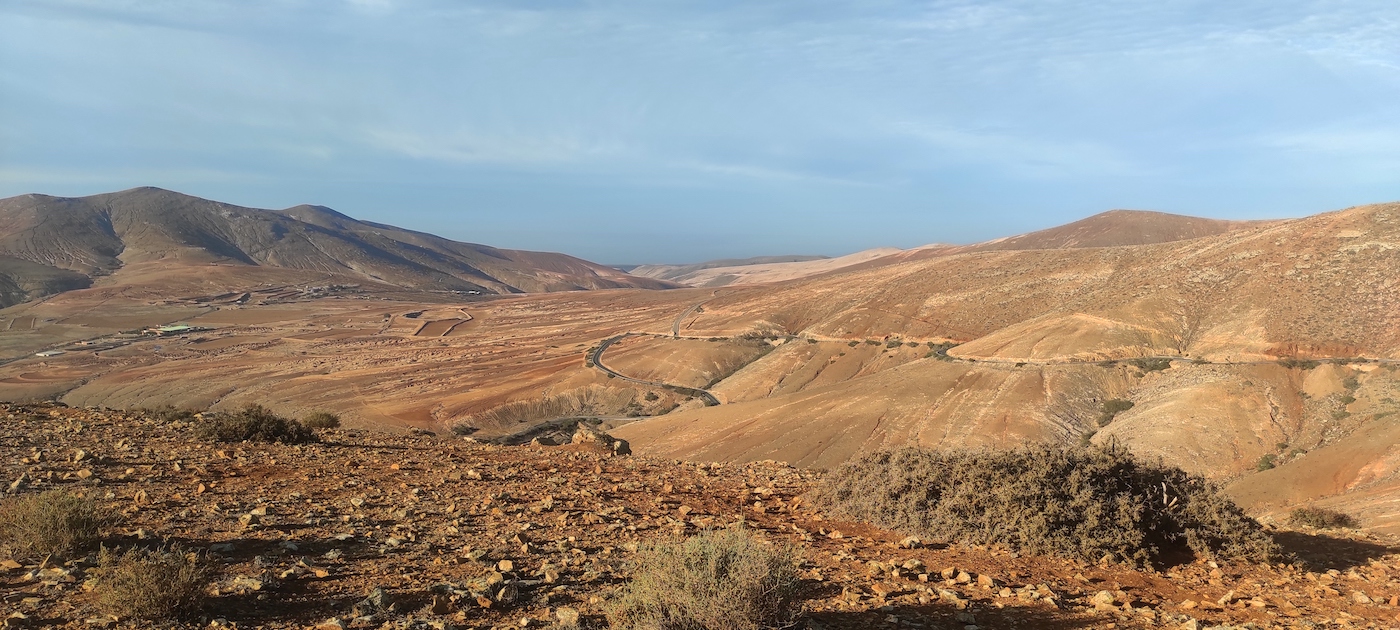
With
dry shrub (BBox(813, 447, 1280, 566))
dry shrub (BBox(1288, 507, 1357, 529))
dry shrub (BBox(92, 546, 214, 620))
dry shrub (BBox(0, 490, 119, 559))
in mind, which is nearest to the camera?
dry shrub (BBox(92, 546, 214, 620))

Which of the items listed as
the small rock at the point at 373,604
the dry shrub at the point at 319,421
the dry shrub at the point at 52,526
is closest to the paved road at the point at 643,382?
the dry shrub at the point at 319,421

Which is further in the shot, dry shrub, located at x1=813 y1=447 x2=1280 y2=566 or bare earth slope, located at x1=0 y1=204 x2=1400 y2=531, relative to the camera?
bare earth slope, located at x1=0 y1=204 x2=1400 y2=531

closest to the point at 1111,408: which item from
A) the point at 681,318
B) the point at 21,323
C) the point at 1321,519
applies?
the point at 1321,519

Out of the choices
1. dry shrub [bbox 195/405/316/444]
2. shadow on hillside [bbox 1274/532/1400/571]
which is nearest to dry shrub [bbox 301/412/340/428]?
dry shrub [bbox 195/405/316/444]

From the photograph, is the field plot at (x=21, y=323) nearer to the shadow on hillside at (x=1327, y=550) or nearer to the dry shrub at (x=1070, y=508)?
the dry shrub at (x=1070, y=508)

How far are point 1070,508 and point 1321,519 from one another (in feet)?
30.0

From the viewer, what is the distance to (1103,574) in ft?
23.5

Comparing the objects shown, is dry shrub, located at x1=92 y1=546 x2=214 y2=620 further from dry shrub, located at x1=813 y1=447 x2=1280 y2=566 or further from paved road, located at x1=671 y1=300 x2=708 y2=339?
paved road, located at x1=671 y1=300 x2=708 y2=339

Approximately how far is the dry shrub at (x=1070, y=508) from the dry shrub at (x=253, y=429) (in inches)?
423

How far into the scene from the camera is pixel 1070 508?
25.3 feet

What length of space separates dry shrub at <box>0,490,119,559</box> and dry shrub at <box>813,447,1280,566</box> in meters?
8.03

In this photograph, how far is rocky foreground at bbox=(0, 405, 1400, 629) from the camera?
5.52 metres

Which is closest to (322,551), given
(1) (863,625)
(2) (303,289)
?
(1) (863,625)

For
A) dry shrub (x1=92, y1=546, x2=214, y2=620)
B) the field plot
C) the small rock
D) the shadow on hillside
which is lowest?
the field plot
